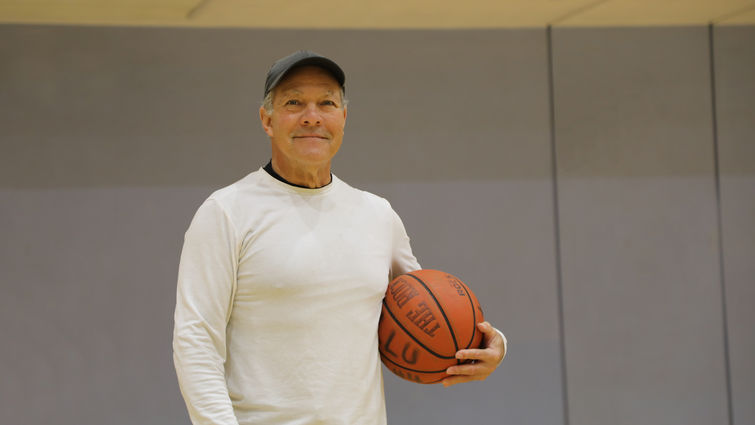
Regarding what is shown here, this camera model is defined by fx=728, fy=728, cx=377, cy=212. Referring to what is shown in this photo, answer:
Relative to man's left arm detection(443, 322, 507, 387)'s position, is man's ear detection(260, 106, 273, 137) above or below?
above

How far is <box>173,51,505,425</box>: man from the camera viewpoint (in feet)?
4.83

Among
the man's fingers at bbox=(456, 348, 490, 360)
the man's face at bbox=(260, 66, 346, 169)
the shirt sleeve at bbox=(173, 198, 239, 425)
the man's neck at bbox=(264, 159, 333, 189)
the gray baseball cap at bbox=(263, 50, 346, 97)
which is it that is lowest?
the man's fingers at bbox=(456, 348, 490, 360)

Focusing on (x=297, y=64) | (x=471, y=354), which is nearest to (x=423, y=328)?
(x=471, y=354)

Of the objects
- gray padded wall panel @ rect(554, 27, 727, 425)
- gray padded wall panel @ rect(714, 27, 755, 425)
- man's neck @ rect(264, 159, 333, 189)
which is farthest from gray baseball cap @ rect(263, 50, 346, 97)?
gray padded wall panel @ rect(714, 27, 755, 425)

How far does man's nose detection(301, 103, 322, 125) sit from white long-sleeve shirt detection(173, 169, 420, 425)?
0.15m

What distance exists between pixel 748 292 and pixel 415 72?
2.15 metres

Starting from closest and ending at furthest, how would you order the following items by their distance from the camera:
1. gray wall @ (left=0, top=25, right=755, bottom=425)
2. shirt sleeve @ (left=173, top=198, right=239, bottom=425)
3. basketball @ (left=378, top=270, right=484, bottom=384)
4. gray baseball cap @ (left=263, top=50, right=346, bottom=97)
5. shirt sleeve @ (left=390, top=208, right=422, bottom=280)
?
1. shirt sleeve @ (left=173, top=198, right=239, bottom=425)
2. gray baseball cap @ (left=263, top=50, right=346, bottom=97)
3. basketball @ (left=378, top=270, right=484, bottom=384)
4. shirt sleeve @ (left=390, top=208, right=422, bottom=280)
5. gray wall @ (left=0, top=25, right=755, bottom=425)

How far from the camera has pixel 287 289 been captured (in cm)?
152

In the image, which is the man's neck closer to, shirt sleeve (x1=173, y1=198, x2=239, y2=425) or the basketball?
shirt sleeve (x1=173, y1=198, x2=239, y2=425)

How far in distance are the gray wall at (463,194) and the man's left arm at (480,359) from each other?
6.31ft

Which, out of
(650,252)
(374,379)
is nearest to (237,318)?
(374,379)

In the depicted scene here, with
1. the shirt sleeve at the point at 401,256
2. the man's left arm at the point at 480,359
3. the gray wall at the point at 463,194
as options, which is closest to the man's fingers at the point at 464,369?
the man's left arm at the point at 480,359

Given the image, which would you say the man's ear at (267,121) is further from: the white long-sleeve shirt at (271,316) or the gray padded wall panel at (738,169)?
the gray padded wall panel at (738,169)

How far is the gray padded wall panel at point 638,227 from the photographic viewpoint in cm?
383
